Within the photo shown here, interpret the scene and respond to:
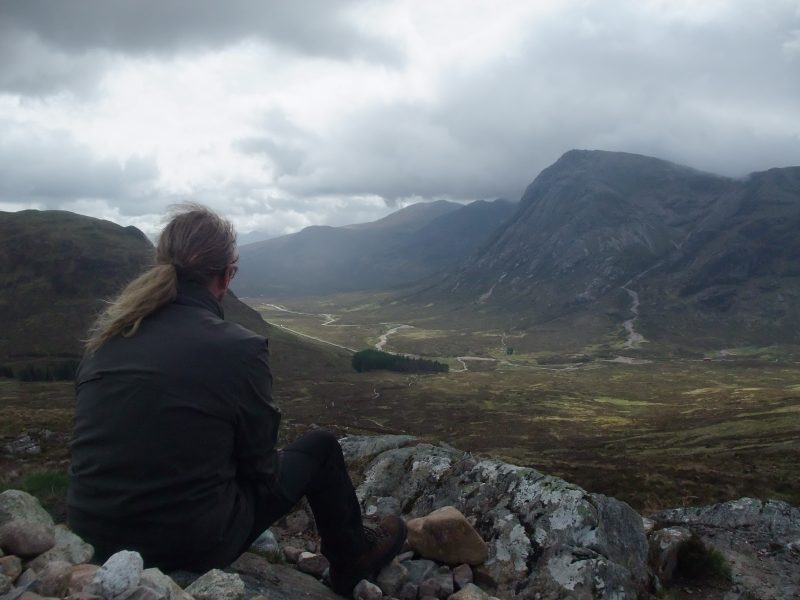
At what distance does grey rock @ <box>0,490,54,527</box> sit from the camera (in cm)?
606

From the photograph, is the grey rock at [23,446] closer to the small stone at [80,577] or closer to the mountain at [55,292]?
the small stone at [80,577]

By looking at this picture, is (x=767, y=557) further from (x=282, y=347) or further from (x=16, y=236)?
(x=16, y=236)

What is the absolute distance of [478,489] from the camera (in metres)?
11.2

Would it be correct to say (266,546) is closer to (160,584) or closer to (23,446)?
(160,584)

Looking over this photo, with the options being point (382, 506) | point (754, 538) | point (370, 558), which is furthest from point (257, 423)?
point (754, 538)

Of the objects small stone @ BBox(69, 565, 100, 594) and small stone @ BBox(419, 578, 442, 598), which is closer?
small stone @ BBox(69, 565, 100, 594)

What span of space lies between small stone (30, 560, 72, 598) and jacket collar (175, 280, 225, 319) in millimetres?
2470

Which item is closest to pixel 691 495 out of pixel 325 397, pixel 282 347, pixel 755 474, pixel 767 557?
pixel 755 474

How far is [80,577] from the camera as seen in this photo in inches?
187

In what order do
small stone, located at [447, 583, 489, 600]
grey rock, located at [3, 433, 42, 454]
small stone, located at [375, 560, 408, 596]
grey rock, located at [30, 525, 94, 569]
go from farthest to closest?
grey rock, located at [3, 433, 42, 454] → small stone, located at [375, 560, 408, 596] → small stone, located at [447, 583, 489, 600] → grey rock, located at [30, 525, 94, 569]

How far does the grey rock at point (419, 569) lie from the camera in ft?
28.2

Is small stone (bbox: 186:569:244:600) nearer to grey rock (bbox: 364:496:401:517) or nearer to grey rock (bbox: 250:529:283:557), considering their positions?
grey rock (bbox: 250:529:283:557)

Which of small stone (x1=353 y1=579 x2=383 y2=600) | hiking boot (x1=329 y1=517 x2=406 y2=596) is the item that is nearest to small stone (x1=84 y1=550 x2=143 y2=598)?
hiking boot (x1=329 y1=517 x2=406 y2=596)

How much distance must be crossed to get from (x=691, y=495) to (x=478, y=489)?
2816 cm
